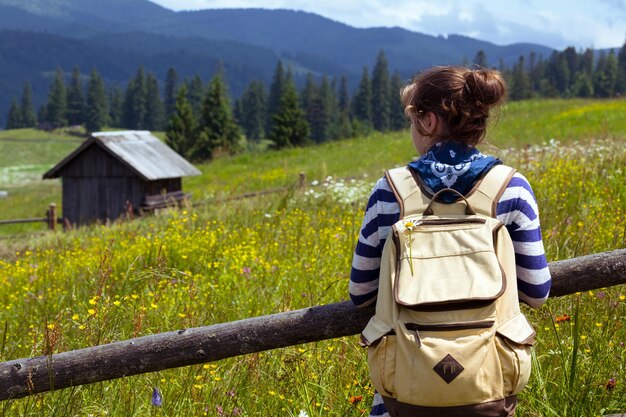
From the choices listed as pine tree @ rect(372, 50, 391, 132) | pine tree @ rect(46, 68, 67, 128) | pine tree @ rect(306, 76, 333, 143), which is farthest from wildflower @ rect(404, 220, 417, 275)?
pine tree @ rect(46, 68, 67, 128)

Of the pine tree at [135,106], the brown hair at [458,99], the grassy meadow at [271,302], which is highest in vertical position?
the brown hair at [458,99]

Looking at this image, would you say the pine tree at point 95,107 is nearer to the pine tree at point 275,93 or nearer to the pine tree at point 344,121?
the pine tree at point 275,93

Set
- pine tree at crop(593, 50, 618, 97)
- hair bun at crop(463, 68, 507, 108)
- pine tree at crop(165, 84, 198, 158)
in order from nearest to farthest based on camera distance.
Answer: hair bun at crop(463, 68, 507, 108) → pine tree at crop(165, 84, 198, 158) → pine tree at crop(593, 50, 618, 97)

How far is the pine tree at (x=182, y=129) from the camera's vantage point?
72125mm

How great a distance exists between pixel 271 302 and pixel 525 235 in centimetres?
313

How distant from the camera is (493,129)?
262cm

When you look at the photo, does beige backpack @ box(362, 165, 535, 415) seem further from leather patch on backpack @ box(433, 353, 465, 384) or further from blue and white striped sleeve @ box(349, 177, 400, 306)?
blue and white striped sleeve @ box(349, 177, 400, 306)

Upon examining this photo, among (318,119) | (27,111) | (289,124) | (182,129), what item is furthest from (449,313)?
(27,111)

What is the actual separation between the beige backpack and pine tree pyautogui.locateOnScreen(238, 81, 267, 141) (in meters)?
141

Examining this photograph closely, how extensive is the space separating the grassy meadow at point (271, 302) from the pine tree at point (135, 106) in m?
145

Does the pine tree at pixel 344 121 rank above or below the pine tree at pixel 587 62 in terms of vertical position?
below

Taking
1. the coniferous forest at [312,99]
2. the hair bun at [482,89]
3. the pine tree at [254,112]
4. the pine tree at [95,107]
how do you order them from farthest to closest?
1. the pine tree at [95,107]
2. the pine tree at [254,112]
3. the coniferous forest at [312,99]
4. the hair bun at [482,89]

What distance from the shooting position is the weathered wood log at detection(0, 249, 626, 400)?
2.96m

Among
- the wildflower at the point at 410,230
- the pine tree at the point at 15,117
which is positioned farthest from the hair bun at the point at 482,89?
the pine tree at the point at 15,117
